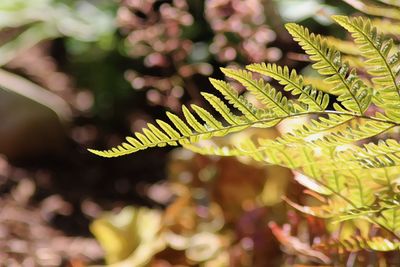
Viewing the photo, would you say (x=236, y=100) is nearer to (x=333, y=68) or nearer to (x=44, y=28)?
(x=333, y=68)

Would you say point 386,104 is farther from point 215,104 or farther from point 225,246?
point 225,246

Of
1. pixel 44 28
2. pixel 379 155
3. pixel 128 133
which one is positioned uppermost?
pixel 379 155

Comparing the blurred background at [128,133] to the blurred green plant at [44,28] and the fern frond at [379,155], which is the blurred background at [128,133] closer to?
the blurred green plant at [44,28]

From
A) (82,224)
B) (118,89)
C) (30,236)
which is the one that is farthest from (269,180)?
(118,89)

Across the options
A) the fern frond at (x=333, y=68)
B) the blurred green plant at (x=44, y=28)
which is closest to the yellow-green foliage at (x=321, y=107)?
the fern frond at (x=333, y=68)

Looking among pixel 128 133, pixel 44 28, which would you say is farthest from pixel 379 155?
pixel 44 28

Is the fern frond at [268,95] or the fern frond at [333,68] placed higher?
the fern frond at [333,68]
